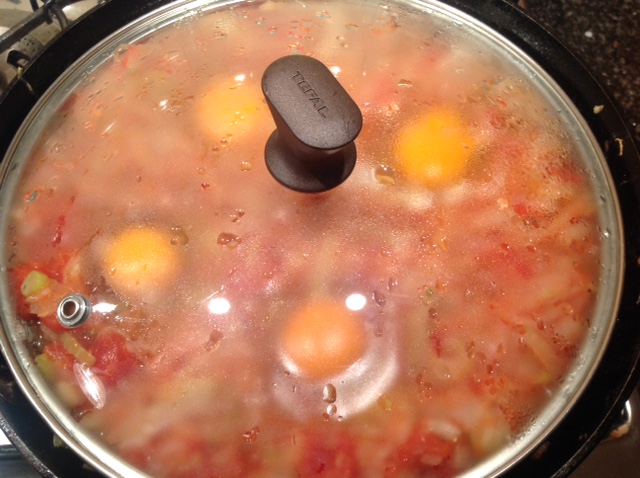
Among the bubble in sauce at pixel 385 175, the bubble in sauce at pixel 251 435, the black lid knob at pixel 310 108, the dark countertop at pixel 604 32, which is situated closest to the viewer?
the black lid knob at pixel 310 108

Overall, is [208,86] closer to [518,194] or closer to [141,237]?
[141,237]

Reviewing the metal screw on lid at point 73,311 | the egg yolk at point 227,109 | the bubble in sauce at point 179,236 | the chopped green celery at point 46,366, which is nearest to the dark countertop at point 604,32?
the egg yolk at point 227,109

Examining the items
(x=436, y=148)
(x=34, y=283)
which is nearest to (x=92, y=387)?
(x=34, y=283)

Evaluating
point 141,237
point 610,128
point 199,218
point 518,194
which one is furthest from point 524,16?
point 141,237

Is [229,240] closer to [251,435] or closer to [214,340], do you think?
[214,340]

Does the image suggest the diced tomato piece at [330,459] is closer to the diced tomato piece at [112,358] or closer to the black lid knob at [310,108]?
the diced tomato piece at [112,358]
